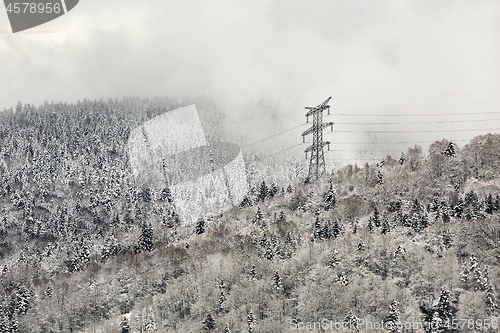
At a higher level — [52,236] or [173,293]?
[173,293]

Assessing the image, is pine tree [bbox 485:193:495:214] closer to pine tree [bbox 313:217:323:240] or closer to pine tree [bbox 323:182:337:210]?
pine tree [bbox 323:182:337:210]

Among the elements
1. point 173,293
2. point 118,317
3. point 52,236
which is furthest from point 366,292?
point 52,236

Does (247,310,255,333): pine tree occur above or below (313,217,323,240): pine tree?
below

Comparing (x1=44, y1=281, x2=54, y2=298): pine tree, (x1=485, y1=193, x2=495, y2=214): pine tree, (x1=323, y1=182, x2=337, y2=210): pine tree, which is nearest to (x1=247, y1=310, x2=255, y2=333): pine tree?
(x1=44, y1=281, x2=54, y2=298): pine tree

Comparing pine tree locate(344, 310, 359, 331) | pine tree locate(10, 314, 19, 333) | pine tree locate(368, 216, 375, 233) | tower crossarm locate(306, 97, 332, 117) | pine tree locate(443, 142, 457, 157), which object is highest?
tower crossarm locate(306, 97, 332, 117)

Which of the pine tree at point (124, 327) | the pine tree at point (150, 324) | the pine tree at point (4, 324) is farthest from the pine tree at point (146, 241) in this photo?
the pine tree at point (4, 324)

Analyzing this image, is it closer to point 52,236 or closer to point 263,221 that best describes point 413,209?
point 263,221
